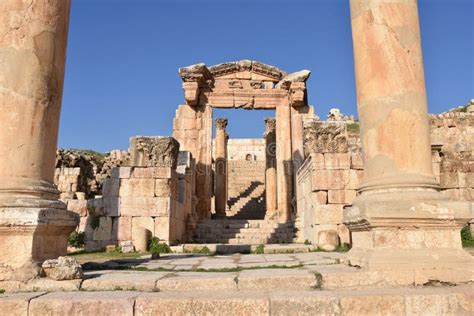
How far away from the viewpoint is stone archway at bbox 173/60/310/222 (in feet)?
53.8

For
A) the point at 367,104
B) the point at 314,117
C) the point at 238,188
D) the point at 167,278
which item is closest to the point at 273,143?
the point at 314,117

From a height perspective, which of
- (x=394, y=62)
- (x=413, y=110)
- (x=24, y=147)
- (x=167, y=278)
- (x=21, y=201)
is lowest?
(x=167, y=278)

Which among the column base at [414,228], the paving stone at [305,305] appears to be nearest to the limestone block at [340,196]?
the column base at [414,228]

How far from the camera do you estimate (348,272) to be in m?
4.16

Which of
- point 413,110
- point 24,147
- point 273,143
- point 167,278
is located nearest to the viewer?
point 167,278

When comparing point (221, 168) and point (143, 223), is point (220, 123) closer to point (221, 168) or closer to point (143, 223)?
point (221, 168)

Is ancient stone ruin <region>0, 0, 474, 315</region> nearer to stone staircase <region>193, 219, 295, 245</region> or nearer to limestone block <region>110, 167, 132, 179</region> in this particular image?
limestone block <region>110, 167, 132, 179</region>

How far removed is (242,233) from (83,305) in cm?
1068

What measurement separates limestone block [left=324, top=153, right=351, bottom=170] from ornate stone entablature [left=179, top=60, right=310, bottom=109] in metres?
6.69

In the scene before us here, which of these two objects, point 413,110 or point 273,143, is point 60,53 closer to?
point 413,110

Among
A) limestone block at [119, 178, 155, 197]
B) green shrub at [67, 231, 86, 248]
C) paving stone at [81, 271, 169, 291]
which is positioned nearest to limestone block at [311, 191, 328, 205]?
limestone block at [119, 178, 155, 197]

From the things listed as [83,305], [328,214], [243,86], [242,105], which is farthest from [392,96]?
[243,86]

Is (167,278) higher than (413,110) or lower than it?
lower

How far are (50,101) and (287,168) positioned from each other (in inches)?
496
